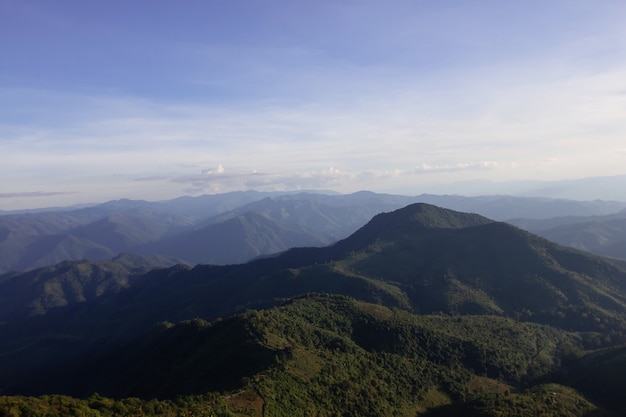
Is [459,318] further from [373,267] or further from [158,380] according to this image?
[158,380]

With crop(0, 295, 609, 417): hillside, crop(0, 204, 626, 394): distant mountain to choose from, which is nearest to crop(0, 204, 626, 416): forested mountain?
crop(0, 295, 609, 417): hillside

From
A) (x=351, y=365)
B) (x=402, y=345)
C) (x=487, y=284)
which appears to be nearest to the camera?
(x=351, y=365)

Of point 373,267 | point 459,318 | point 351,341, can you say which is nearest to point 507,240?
point 373,267

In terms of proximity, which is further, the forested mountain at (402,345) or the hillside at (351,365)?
the forested mountain at (402,345)

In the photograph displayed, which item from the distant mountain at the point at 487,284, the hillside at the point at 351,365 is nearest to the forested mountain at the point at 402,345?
the hillside at the point at 351,365

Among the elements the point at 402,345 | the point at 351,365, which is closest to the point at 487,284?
the point at 402,345

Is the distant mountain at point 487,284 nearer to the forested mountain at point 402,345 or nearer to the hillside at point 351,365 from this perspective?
the forested mountain at point 402,345

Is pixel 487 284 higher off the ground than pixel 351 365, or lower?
lower

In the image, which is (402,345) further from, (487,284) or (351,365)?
(487,284)
